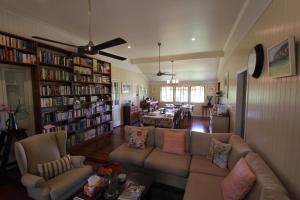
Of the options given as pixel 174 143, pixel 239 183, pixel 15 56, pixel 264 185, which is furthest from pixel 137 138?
pixel 15 56

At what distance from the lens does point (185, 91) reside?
970cm

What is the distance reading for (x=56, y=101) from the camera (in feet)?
12.0

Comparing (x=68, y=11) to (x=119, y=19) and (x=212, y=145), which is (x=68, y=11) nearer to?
(x=119, y=19)

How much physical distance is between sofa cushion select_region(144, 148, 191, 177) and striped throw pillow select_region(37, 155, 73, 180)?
123 centimetres

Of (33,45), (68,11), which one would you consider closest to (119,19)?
(68,11)

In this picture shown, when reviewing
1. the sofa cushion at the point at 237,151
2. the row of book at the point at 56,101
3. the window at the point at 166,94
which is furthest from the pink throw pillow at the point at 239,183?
the window at the point at 166,94

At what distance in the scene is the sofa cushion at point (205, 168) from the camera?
2113 mm

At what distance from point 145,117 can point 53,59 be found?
10.4ft

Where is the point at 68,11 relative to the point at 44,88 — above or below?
above

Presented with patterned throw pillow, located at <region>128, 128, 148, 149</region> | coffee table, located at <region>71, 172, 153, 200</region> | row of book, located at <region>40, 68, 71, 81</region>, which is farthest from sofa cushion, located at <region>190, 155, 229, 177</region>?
row of book, located at <region>40, 68, 71, 81</region>

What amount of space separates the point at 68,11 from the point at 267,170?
156 inches

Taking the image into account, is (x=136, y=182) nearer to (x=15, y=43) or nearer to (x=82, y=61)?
(x=15, y=43)

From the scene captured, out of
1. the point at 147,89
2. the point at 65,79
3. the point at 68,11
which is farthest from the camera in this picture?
the point at 147,89

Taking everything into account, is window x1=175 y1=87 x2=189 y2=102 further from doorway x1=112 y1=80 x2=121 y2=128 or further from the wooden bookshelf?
the wooden bookshelf
